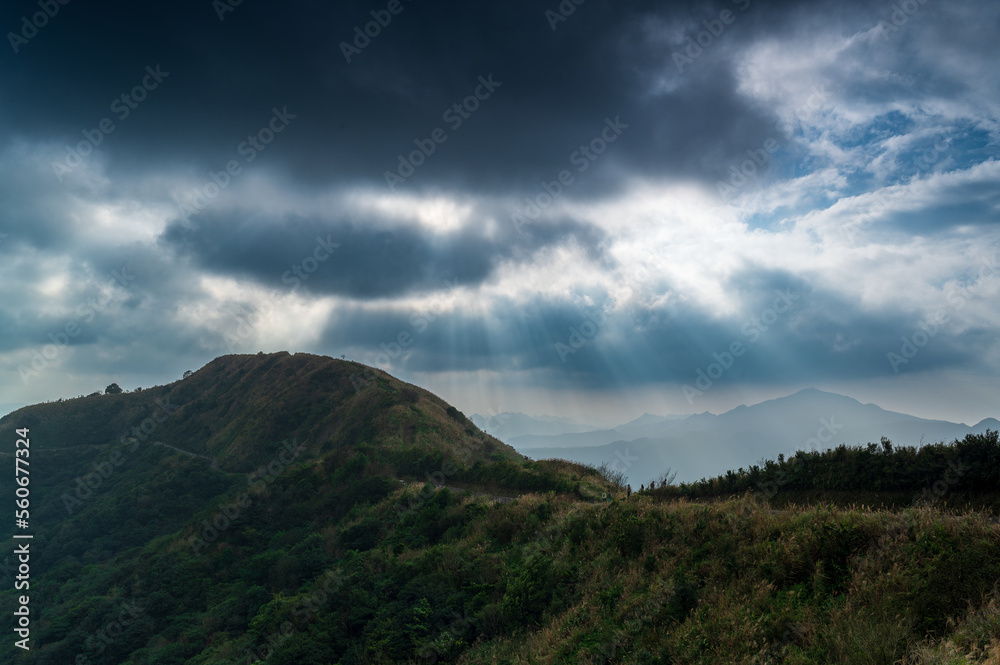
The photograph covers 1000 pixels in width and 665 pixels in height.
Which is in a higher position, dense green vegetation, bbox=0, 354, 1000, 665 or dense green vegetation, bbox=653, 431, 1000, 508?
dense green vegetation, bbox=653, 431, 1000, 508

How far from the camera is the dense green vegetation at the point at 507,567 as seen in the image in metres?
8.05

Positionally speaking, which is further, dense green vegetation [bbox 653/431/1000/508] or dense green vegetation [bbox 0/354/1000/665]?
dense green vegetation [bbox 653/431/1000/508]

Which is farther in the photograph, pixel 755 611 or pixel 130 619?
pixel 130 619

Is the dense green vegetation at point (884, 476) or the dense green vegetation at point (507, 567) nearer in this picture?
the dense green vegetation at point (507, 567)

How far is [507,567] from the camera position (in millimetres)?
16344

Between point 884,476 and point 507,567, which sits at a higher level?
point 884,476

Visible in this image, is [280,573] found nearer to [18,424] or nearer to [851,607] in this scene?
[851,607]

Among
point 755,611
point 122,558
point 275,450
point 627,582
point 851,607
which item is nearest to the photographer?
point 851,607

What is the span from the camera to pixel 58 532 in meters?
45.1

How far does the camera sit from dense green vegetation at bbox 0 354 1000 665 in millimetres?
8047

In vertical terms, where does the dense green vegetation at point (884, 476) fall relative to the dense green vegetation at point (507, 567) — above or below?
above

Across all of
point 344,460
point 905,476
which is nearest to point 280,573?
point 344,460

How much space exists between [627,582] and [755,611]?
158 inches

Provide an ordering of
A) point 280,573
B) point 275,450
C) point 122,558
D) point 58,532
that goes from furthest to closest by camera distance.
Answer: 1. point 275,450
2. point 58,532
3. point 122,558
4. point 280,573
